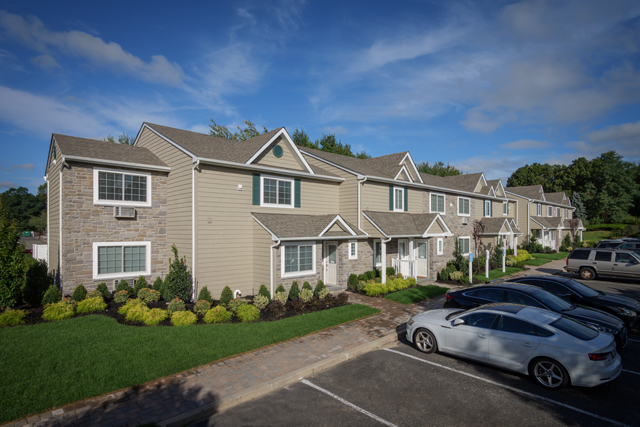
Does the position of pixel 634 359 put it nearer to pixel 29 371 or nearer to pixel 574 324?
pixel 574 324

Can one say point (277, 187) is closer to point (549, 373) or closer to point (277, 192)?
point (277, 192)

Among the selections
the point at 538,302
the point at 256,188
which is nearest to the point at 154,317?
the point at 256,188

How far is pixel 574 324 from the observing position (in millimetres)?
7559

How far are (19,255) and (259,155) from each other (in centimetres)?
924

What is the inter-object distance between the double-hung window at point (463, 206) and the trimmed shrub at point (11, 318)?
26.1 metres

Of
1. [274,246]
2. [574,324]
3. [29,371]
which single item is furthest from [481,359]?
[29,371]

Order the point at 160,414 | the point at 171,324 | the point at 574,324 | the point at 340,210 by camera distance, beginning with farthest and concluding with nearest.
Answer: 1. the point at 340,210
2. the point at 171,324
3. the point at 574,324
4. the point at 160,414

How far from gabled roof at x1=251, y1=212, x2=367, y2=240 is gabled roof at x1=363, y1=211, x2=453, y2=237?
4.06 ft

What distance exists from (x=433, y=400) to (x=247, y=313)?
6730 millimetres

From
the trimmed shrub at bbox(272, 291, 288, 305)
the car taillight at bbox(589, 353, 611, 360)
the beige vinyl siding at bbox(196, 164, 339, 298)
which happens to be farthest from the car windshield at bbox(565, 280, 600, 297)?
the beige vinyl siding at bbox(196, 164, 339, 298)

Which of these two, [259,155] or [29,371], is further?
[259,155]

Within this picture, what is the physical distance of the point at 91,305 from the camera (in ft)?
38.1

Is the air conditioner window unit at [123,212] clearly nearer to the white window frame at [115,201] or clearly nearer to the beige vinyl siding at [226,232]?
the white window frame at [115,201]

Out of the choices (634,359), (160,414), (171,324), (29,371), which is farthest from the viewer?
(171,324)
